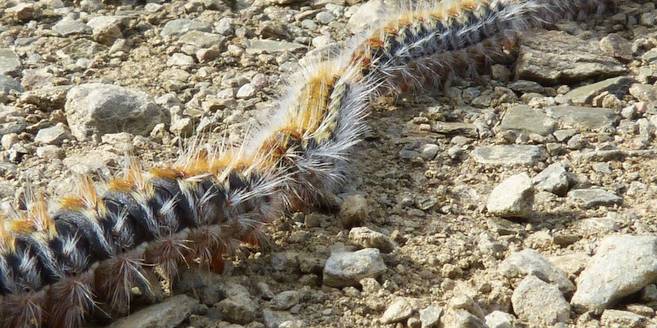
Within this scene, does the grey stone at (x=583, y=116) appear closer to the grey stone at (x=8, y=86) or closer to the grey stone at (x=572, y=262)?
the grey stone at (x=572, y=262)

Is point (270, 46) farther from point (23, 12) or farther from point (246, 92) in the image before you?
point (23, 12)

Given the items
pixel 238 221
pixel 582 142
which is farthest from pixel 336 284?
pixel 582 142

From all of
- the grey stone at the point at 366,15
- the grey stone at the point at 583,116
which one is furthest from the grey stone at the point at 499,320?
the grey stone at the point at 366,15

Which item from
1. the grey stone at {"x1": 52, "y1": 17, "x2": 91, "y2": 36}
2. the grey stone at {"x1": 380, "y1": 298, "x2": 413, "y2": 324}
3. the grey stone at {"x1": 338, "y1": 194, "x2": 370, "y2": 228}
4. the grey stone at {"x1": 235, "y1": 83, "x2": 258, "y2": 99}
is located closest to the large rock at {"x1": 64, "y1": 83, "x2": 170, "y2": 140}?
the grey stone at {"x1": 235, "y1": 83, "x2": 258, "y2": 99}

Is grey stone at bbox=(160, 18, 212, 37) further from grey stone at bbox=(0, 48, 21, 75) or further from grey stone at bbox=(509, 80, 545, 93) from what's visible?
grey stone at bbox=(509, 80, 545, 93)

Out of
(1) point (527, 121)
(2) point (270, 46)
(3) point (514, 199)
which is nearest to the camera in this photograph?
(3) point (514, 199)

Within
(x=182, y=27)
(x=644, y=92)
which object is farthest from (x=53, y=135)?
(x=644, y=92)

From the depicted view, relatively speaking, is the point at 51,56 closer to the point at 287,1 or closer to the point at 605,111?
the point at 287,1
